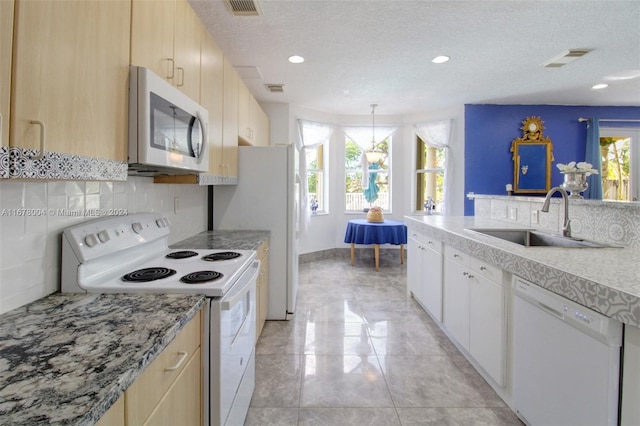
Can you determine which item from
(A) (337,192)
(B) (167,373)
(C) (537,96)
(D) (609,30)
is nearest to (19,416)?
(B) (167,373)

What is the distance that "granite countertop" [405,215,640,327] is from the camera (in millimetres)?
1091

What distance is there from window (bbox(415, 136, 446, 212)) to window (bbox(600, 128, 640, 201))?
2432mm

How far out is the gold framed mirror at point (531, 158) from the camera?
199 inches

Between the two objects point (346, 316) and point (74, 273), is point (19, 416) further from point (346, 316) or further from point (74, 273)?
point (346, 316)

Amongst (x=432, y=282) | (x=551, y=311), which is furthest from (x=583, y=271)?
(x=432, y=282)

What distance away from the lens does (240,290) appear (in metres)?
1.52

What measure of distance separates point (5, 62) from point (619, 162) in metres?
7.09

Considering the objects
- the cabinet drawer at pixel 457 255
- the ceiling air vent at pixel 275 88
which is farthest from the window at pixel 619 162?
the ceiling air vent at pixel 275 88

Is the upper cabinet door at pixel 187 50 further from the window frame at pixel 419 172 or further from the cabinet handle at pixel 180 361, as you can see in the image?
the window frame at pixel 419 172

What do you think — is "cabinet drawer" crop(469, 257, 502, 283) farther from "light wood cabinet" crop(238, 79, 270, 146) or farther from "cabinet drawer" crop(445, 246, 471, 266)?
"light wood cabinet" crop(238, 79, 270, 146)

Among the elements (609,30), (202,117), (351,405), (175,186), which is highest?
(609,30)

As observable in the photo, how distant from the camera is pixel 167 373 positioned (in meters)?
0.97

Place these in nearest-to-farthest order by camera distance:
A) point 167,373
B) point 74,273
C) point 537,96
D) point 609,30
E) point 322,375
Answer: point 167,373, point 74,273, point 322,375, point 609,30, point 537,96

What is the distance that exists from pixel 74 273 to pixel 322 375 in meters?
1.57
